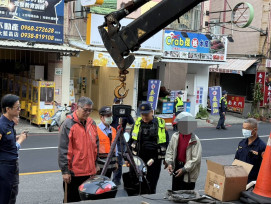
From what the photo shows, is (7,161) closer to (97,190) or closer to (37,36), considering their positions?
(97,190)

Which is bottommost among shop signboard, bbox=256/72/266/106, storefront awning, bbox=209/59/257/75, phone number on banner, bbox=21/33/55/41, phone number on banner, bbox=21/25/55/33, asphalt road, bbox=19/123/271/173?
asphalt road, bbox=19/123/271/173

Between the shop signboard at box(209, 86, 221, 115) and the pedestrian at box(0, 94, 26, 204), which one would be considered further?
the shop signboard at box(209, 86, 221, 115)

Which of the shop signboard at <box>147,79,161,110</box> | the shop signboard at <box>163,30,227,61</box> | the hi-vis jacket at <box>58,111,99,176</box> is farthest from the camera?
the shop signboard at <box>163,30,227,61</box>

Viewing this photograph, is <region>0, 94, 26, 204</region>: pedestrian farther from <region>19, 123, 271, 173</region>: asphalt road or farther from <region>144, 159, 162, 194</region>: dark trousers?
<region>19, 123, 271, 173</region>: asphalt road

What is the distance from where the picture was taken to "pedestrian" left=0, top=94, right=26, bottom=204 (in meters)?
5.56

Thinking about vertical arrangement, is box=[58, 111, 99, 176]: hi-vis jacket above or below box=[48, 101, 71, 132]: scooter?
above

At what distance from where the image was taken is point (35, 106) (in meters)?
16.5

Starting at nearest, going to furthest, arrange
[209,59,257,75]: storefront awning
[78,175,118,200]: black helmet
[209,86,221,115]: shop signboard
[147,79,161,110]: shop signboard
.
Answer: [78,175,118,200]: black helmet → [147,79,161,110]: shop signboard → [209,86,221,115]: shop signboard → [209,59,257,75]: storefront awning

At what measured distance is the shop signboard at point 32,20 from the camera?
14.7 metres

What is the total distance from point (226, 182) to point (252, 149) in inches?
66.2

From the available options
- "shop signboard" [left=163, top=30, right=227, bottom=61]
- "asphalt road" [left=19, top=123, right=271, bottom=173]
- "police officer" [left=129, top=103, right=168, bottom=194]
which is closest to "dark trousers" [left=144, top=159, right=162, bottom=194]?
"police officer" [left=129, top=103, right=168, bottom=194]

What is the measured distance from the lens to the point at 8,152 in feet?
18.4

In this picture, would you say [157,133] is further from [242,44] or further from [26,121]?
[242,44]

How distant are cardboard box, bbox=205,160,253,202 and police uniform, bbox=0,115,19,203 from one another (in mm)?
2851
